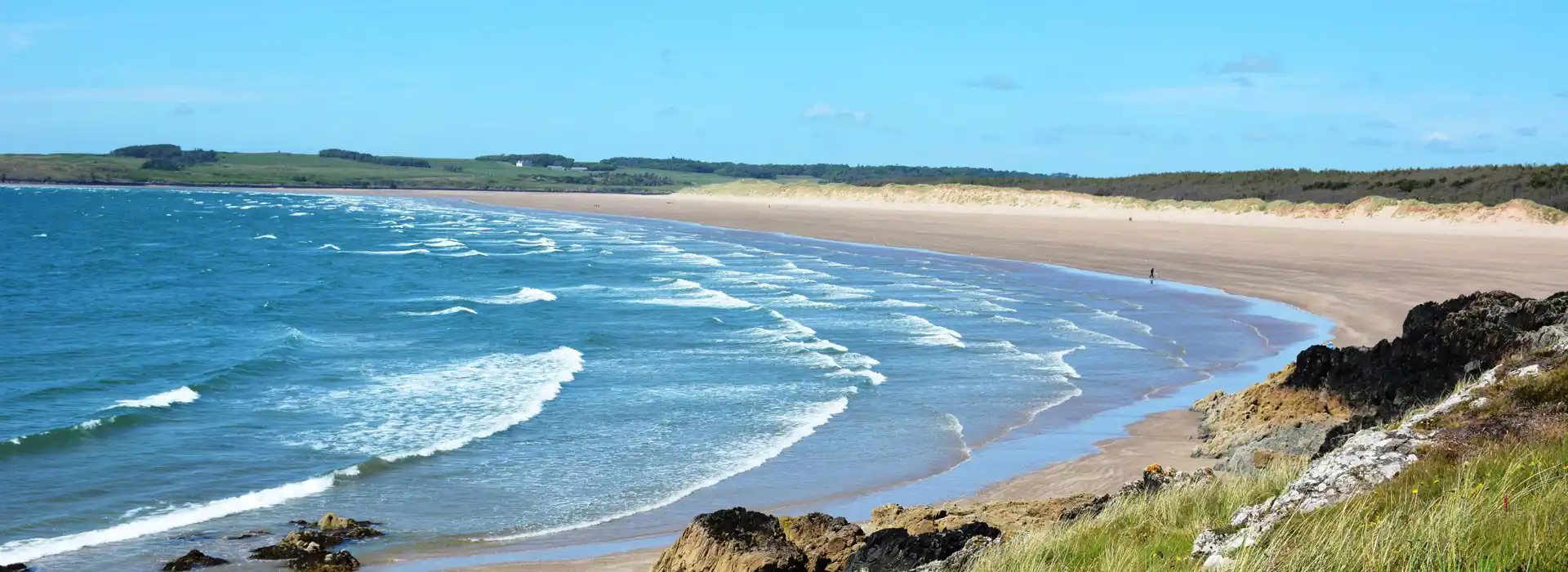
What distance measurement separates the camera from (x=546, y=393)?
20.0 meters

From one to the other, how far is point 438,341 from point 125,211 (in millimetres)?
104160

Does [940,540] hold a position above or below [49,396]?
above

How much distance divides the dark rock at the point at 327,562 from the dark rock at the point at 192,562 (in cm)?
74

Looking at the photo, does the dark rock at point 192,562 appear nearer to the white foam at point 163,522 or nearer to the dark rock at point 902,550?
the white foam at point 163,522

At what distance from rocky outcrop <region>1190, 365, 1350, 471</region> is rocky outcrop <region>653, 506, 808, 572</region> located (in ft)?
20.2

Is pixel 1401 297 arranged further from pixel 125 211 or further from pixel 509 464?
pixel 125 211

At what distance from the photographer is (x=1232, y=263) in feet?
145

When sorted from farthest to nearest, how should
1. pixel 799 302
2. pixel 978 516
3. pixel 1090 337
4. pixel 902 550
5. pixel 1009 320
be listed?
1. pixel 799 302
2. pixel 1009 320
3. pixel 1090 337
4. pixel 978 516
5. pixel 902 550

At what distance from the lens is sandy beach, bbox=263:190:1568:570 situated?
48.9ft

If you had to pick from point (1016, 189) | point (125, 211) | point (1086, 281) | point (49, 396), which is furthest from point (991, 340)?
point (125, 211)

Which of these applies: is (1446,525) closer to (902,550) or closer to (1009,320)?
(902,550)

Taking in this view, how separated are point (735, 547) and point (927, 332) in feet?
66.0

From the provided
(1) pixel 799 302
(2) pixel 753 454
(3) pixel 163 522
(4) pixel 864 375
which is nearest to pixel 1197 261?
(1) pixel 799 302

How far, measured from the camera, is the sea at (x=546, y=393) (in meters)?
13.2
